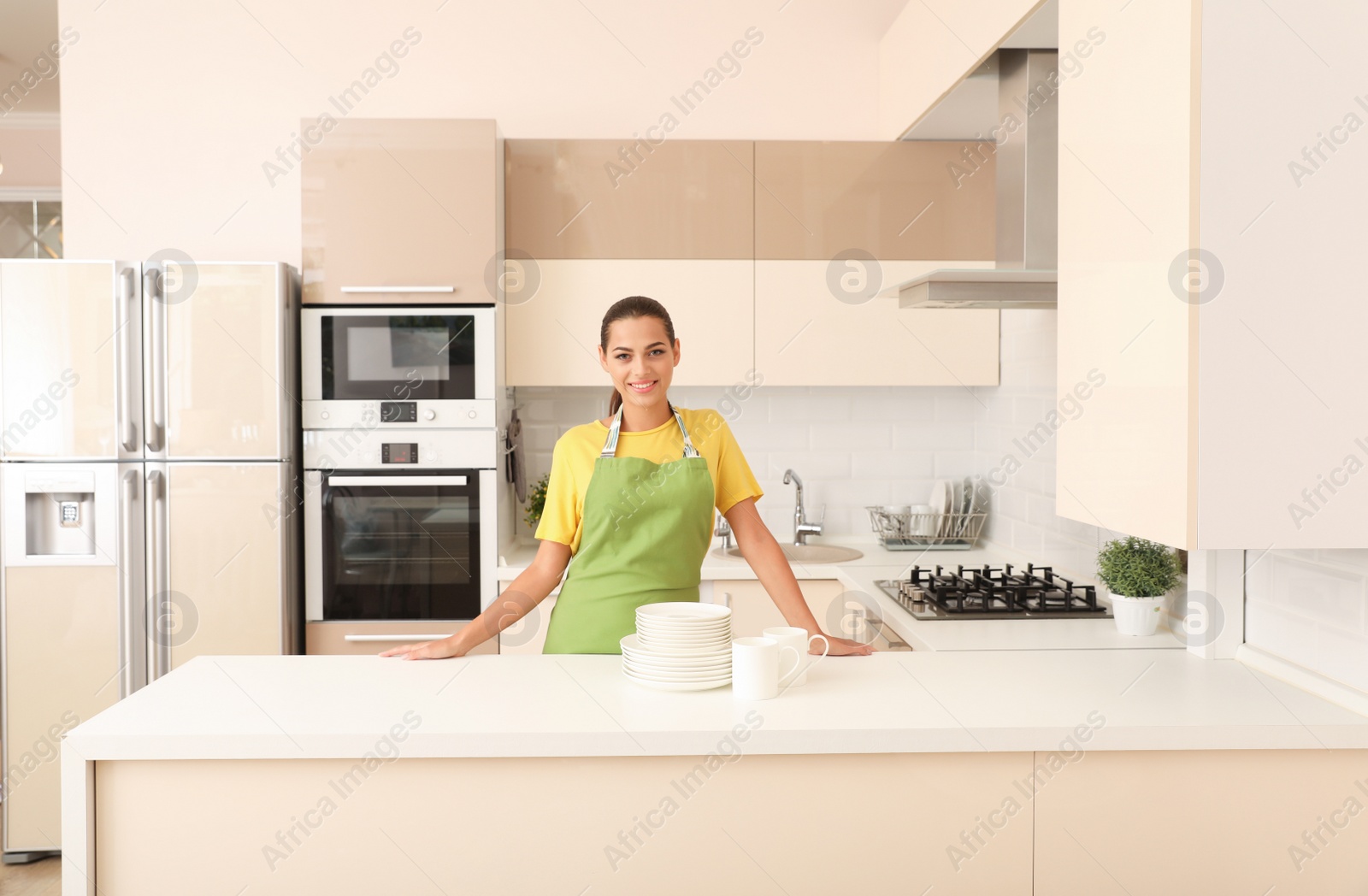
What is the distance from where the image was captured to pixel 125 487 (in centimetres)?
285

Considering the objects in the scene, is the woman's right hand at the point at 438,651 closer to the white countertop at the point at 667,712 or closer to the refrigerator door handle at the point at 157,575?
the white countertop at the point at 667,712

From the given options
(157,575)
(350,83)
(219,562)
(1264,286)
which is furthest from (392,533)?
(1264,286)

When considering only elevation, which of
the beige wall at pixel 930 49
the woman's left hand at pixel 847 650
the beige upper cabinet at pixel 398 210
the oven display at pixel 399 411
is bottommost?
the woman's left hand at pixel 847 650

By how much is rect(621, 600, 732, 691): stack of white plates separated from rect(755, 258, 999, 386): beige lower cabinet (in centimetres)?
180

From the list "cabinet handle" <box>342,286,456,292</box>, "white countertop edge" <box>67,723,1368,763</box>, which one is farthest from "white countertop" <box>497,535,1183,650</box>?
"cabinet handle" <box>342,286,456,292</box>

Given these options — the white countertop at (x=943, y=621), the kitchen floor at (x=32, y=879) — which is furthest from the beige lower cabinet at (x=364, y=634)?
the kitchen floor at (x=32, y=879)

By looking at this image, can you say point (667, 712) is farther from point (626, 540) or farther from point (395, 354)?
point (395, 354)

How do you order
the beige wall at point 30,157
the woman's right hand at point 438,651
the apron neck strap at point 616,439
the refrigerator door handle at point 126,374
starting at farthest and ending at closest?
1. the beige wall at point 30,157
2. the refrigerator door handle at point 126,374
3. the apron neck strap at point 616,439
4. the woman's right hand at point 438,651

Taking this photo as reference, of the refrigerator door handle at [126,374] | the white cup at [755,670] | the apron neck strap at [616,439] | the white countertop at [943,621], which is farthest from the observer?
the refrigerator door handle at [126,374]

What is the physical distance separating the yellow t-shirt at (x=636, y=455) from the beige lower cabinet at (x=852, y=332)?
1252 mm

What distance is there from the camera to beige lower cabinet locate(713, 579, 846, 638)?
9.80ft

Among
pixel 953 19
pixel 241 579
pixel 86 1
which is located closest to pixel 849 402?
pixel 953 19

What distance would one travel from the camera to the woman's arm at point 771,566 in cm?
184

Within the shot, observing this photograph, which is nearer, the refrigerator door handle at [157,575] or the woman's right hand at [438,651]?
the woman's right hand at [438,651]
